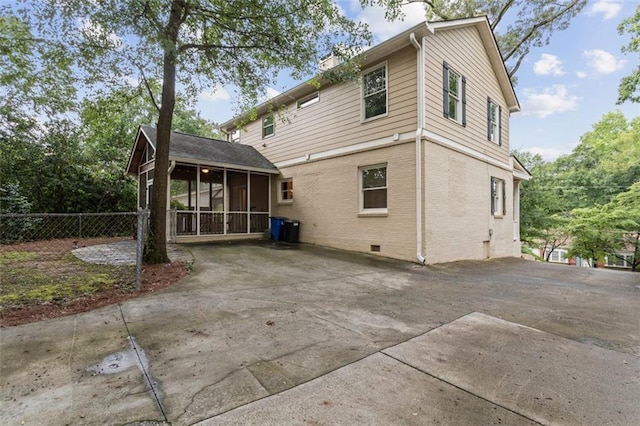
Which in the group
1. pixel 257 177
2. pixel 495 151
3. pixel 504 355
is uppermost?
pixel 495 151

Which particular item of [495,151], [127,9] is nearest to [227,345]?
[127,9]

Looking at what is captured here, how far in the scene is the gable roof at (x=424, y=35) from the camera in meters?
8.31

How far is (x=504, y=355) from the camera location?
117 inches

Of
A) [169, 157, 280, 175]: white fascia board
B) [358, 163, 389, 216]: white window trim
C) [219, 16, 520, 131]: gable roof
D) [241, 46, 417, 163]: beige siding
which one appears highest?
[219, 16, 520, 131]: gable roof

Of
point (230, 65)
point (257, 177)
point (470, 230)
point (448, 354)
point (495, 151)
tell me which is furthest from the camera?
point (257, 177)

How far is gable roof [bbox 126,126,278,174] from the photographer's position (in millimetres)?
10750

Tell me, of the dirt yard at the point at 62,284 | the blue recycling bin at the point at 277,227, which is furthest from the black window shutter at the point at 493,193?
the dirt yard at the point at 62,284

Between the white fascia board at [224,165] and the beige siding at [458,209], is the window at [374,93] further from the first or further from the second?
the white fascia board at [224,165]

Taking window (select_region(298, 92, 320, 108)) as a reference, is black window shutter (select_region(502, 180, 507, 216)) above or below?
below

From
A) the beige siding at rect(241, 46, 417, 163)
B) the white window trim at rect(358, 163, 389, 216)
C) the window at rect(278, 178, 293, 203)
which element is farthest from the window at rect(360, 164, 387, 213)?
the window at rect(278, 178, 293, 203)

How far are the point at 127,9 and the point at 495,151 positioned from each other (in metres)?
12.9

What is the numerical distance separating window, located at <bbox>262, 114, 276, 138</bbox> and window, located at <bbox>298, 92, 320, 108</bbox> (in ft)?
6.53

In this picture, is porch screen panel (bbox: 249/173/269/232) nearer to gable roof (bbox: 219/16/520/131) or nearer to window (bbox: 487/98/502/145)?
gable roof (bbox: 219/16/520/131)

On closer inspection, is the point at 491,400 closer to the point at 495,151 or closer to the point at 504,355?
the point at 504,355
